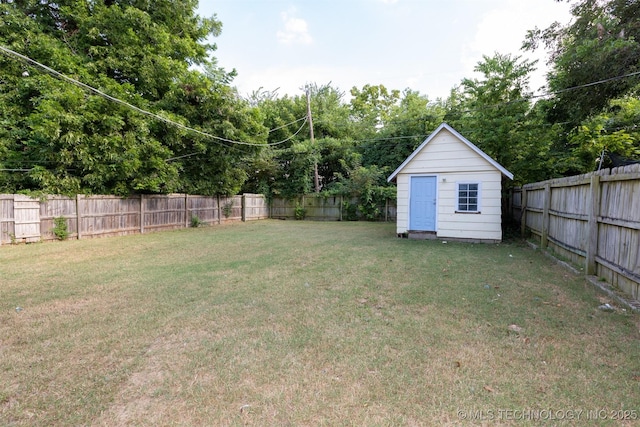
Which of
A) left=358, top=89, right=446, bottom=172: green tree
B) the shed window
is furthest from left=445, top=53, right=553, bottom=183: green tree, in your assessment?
left=358, top=89, right=446, bottom=172: green tree

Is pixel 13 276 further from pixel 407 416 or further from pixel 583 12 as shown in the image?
pixel 583 12

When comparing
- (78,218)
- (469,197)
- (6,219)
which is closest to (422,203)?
(469,197)

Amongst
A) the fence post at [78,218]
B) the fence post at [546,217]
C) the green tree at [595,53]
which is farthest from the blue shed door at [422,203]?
the fence post at [78,218]

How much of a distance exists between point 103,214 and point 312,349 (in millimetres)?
11109

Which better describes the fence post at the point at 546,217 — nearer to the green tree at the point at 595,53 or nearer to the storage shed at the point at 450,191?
the storage shed at the point at 450,191

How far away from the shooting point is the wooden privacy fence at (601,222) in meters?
3.96

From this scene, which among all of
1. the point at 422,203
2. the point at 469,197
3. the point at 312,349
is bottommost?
the point at 312,349

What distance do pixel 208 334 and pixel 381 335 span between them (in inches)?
67.6

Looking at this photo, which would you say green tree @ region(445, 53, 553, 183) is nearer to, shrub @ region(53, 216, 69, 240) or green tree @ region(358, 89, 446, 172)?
→ green tree @ region(358, 89, 446, 172)

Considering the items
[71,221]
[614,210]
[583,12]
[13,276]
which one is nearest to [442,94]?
[583,12]

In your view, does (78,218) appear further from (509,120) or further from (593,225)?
(509,120)

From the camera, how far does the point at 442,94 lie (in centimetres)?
2384

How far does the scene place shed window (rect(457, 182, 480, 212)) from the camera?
30.7 feet

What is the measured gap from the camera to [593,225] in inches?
195
